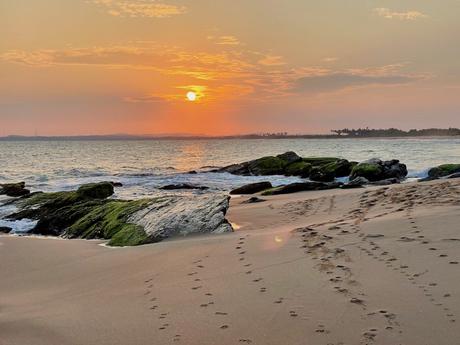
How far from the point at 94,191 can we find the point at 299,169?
2047 centimetres

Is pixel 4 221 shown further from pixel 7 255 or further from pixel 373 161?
pixel 373 161

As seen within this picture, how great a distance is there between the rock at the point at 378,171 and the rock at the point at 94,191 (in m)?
15.6

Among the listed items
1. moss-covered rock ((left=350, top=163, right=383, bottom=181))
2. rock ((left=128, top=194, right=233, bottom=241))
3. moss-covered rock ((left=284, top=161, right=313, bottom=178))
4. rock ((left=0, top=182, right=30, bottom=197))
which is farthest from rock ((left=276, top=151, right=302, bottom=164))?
rock ((left=128, top=194, right=233, bottom=241))

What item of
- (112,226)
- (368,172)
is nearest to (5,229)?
(112,226)

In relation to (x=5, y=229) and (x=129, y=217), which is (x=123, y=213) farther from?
(x=5, y=229)

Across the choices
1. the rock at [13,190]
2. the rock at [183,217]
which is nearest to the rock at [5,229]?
the rock at [183,217]

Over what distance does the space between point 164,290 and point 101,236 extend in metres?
6.25

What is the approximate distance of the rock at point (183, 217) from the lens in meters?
A: 9.99

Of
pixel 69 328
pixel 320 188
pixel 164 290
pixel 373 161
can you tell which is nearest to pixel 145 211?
pixel 164 290

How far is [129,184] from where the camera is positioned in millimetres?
31219

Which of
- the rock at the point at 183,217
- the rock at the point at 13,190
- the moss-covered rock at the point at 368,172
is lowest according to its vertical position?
the rock at the point at 13,190

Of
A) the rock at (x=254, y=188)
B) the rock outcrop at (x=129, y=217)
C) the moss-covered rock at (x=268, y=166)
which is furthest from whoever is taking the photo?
the moss-covered rock at (x=268, y=166)

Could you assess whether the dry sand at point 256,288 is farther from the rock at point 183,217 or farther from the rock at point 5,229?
the rock at point 5,229

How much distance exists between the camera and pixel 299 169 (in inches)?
1419
